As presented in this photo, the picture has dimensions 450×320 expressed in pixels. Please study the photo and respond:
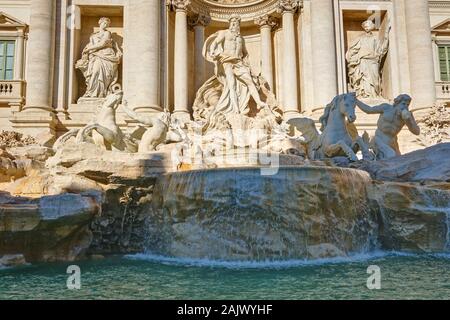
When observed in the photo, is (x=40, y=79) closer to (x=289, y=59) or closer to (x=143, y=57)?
(x=143, y=57)

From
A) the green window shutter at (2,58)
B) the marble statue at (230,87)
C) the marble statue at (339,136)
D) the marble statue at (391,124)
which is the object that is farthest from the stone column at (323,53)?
the green window shutter at (2,58)

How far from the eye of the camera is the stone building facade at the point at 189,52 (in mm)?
13102

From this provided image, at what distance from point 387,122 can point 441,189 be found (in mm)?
2790

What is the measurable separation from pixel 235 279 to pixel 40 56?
11.4 meters

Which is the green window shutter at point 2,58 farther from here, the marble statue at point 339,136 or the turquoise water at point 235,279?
the marble statue at point 339,136

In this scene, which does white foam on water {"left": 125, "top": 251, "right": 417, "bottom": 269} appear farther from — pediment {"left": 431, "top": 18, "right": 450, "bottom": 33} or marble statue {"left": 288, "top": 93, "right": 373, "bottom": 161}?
pediment {"left": 431, "top": 18, "right": 450, "bottom": 33}

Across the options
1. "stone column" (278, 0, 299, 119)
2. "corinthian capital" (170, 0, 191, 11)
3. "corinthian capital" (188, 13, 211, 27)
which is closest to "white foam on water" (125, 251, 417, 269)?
"stone column" (278, 0, 299, 119)

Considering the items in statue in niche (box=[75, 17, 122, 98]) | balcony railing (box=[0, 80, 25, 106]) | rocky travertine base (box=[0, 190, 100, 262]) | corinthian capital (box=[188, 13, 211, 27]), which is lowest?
rocky travertine base (box=[0, 190, 100, 262])

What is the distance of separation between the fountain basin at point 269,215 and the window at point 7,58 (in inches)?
420

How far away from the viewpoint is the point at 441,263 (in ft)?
18.2

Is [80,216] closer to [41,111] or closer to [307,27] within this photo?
[41,111]

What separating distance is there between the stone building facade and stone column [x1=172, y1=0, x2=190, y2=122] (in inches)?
1.4

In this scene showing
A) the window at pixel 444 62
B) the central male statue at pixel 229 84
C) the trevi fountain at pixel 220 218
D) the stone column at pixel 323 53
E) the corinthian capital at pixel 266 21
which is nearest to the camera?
the trevi fountain at pixel 220 218

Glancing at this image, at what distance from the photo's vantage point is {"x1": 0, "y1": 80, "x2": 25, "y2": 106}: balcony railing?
527 inches
